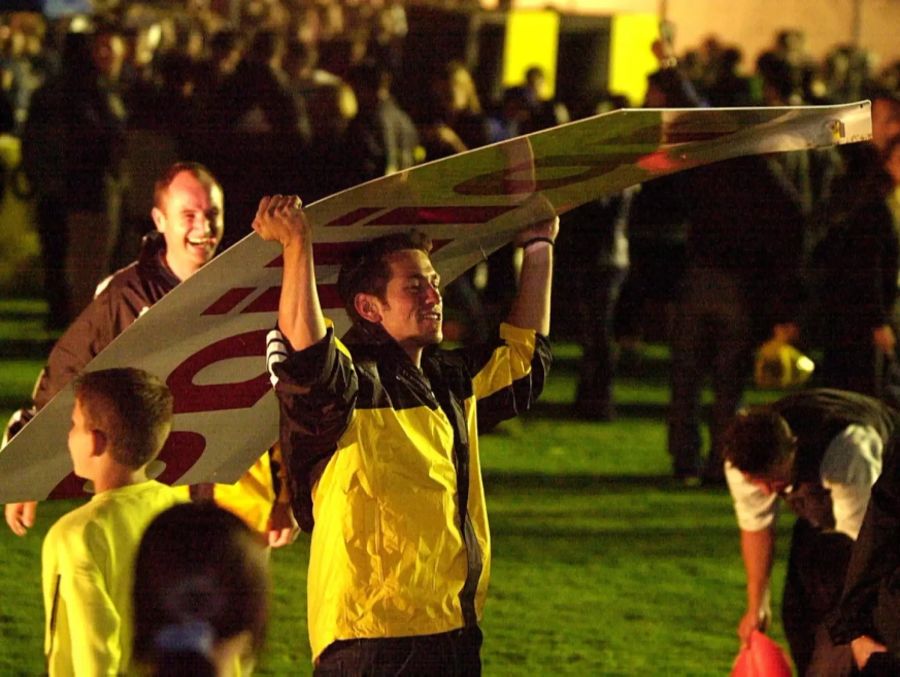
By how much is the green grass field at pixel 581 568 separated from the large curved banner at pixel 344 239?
4.32 ft

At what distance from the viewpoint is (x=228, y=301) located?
14.0ft

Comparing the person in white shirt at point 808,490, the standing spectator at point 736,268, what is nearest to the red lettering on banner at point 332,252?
the person in white shirt at point 808,490

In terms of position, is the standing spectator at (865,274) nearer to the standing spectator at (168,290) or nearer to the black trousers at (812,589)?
the black trousers at (812,589)

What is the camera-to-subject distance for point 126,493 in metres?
4.20

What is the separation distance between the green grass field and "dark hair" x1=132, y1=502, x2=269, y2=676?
324cm

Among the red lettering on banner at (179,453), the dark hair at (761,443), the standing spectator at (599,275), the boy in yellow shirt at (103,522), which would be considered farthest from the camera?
the standing spectator at (599,275)

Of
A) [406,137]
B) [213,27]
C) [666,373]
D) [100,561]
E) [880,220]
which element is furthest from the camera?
[213,27]

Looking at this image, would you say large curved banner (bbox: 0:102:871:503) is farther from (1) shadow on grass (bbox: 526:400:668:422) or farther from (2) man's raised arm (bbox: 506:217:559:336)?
(1) shadow on grass (bbox: 526:400:668:422)

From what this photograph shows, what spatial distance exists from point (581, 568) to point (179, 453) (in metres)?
3.90

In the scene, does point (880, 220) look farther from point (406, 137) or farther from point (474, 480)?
point (406, 137)

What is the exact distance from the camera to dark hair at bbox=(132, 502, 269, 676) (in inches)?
94.7

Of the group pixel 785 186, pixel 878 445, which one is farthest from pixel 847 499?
pixel 785 186

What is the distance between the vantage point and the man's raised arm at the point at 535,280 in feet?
15.5

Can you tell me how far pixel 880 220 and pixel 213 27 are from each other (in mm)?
19365
